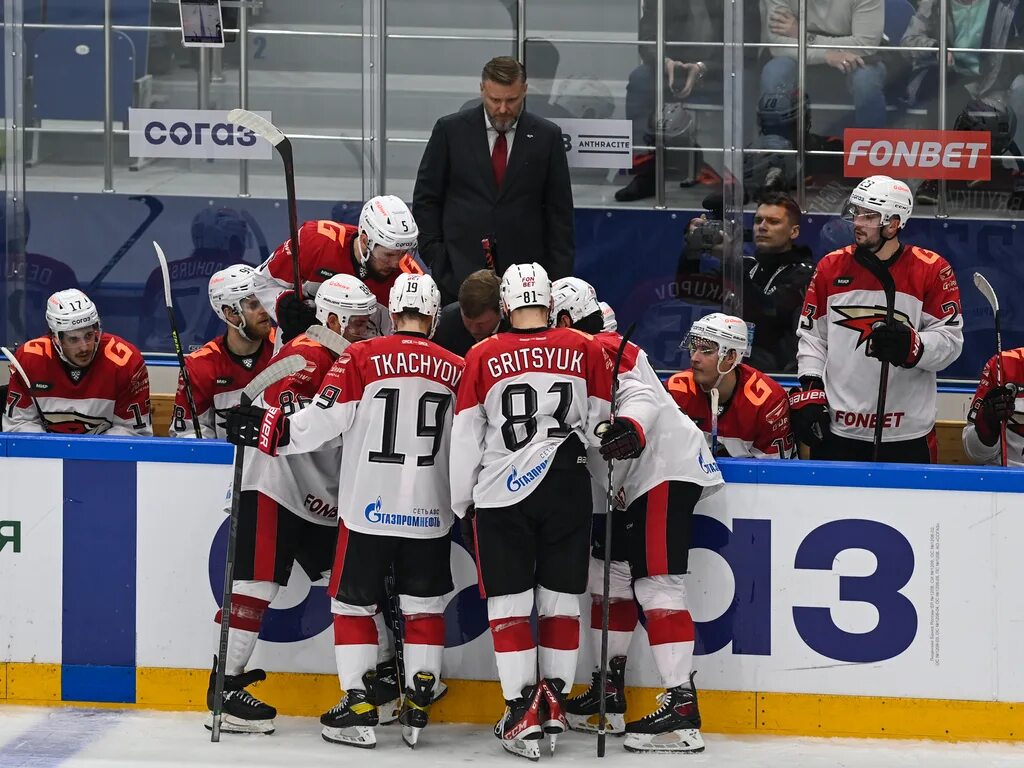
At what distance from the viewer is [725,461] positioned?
14.7 ft

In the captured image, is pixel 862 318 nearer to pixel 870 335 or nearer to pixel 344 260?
pixel 870 335

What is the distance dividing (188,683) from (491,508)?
1.09 meters

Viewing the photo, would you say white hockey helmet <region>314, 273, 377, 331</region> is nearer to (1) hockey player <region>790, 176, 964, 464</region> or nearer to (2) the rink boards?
(2) the rink boards

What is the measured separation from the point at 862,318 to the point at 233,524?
2274 mm

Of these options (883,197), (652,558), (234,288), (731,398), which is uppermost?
(883,197)

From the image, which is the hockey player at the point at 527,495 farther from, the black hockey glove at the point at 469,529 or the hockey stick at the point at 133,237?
the hockey stick at the point at 133,237

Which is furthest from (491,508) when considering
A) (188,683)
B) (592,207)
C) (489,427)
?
(592,207)

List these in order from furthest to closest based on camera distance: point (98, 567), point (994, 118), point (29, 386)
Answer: point (994, 118) → point (29, 386) → point (98, 567)

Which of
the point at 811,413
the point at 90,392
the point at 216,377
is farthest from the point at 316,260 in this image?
the point at 811,413

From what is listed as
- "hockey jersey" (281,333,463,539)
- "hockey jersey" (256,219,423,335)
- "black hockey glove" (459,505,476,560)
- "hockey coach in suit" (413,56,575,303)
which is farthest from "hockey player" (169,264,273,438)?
"black hockey glove" (459,505,476,560)

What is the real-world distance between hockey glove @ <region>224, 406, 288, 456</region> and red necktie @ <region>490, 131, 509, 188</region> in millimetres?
1637

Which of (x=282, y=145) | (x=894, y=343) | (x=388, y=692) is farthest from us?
(x=282, y=145)

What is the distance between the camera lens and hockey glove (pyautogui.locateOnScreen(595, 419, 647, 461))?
416 centimetres

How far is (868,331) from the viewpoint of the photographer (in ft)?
17.8
